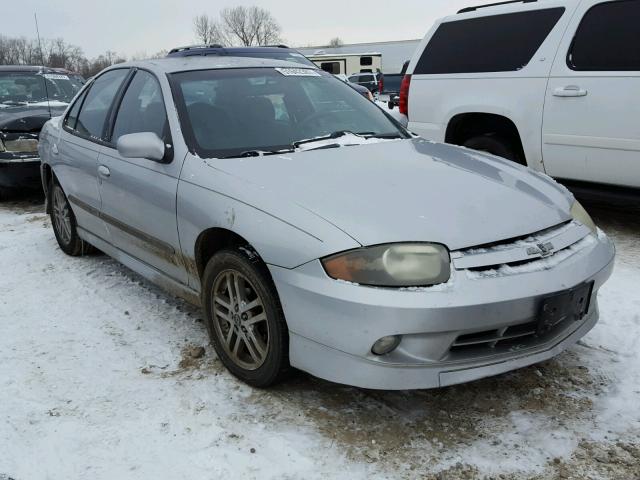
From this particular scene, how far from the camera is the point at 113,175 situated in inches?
146

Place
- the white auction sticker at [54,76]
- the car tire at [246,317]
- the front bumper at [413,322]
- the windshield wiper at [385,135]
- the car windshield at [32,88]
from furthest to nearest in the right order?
the white auction sticker at [54,76]
the car windshield at [32,88]
the windshield wiper at [385,135]
the car tire at [246,317]
the front bumper at [413,322]

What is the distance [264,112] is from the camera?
3471 millimetres

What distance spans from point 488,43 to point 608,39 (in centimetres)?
111

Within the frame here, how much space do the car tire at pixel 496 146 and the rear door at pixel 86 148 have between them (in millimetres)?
3177

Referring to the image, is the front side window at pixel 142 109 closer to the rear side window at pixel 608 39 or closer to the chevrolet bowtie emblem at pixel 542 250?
the chevrolet bowtie emblem at pixel 542 250

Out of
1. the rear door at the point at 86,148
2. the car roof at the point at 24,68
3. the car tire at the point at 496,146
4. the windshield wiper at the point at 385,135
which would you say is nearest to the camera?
the windshield wiper at the point at 385,135

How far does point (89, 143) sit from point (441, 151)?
2.39m

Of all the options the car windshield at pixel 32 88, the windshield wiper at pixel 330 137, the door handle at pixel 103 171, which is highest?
the car windshield at pixel 32 88

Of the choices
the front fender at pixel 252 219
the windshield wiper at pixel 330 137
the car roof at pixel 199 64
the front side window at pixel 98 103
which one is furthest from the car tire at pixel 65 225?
the windshield wiper at pixel 330 137

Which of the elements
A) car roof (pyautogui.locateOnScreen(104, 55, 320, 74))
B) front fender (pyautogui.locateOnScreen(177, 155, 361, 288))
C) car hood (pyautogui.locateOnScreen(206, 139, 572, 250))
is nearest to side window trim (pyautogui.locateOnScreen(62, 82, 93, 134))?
car roof (pyautogui.locateOnScreen(104, 55, 320, 74))

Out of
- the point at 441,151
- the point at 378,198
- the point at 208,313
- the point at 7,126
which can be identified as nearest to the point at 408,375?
the point at 378,198

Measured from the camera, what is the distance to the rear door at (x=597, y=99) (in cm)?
460

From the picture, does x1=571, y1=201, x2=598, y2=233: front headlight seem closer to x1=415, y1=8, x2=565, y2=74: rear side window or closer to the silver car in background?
the silver car in background

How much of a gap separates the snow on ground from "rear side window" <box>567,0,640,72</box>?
2.08m
